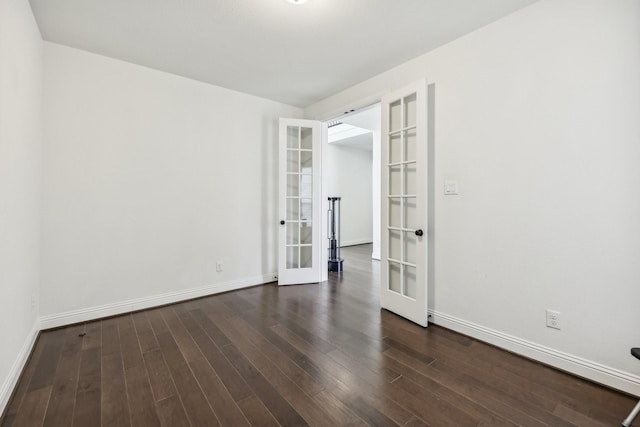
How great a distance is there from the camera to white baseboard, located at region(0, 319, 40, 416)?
1.58 meters

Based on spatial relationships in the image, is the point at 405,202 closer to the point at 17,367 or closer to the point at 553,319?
the point at 553,319

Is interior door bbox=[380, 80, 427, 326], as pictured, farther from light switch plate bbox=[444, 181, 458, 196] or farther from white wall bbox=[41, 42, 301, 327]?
white wall bbox=[41, 42, 301, 327]

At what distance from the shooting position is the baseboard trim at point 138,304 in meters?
2.59

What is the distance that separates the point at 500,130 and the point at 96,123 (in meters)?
3.68

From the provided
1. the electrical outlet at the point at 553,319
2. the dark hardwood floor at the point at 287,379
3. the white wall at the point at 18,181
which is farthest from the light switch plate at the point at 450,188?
the white wall at the point at 18,181

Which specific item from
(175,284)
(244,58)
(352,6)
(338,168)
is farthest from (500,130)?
(338,168)

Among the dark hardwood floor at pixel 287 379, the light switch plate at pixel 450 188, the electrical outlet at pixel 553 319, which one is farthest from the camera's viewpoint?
the light switch plate at pixel 450 188

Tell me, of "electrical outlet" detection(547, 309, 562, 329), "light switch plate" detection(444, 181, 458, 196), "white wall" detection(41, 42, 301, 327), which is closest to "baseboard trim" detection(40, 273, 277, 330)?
"white wall" detection(41, 42, 301, 327)

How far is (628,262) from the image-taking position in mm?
1701

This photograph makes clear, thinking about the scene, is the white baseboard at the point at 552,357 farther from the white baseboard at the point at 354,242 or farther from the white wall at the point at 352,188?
the white wall at the point at 352,188

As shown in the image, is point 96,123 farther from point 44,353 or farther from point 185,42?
point 44,353

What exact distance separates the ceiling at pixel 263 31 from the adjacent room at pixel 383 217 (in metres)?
0.02

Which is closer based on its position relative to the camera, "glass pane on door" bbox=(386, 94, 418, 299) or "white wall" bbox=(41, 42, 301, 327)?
"white wall" bbox=(41, 42, 301, 327)

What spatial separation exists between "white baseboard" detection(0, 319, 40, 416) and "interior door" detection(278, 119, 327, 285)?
2.51 metres
